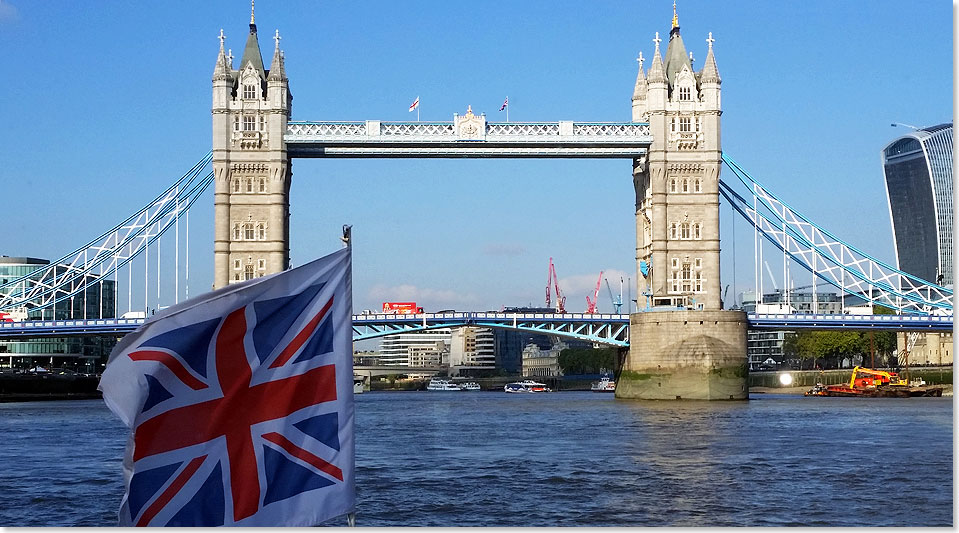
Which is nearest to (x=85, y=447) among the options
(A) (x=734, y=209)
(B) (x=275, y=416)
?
(B) (x=275, y=416)

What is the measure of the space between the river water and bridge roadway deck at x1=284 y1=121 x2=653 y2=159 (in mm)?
22425

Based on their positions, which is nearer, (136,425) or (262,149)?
(136,425)

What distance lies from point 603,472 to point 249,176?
43.3 metres

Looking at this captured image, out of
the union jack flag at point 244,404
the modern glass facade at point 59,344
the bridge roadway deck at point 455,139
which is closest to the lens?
the union jack flag at point 244,404

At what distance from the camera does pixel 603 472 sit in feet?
76.3

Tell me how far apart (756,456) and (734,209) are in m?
40.9

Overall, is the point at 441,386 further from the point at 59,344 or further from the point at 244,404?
the point at 244,404

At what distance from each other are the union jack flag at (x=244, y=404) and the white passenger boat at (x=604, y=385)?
103m

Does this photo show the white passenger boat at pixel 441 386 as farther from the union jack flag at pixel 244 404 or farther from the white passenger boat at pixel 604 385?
the union jack flag at pixel 244 404

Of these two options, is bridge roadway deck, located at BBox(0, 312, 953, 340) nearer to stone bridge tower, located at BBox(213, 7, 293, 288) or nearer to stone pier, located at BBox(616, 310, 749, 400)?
stone pier, located at BBox(616, 310, 749, 400)

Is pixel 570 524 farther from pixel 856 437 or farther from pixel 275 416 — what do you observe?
pixel 856 437

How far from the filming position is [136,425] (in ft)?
20.7

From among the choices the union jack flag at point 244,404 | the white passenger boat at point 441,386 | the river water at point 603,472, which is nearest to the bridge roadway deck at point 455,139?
the river water at point 603,472

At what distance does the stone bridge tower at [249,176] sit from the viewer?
63.2 meters
